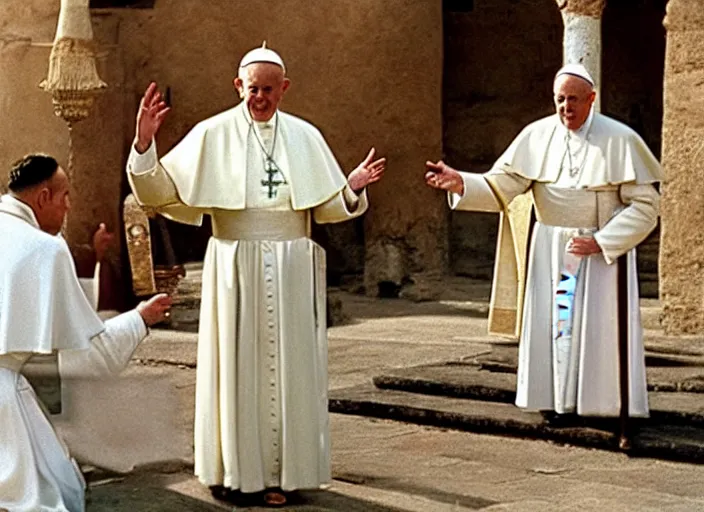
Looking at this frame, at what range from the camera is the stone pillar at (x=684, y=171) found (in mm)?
10938

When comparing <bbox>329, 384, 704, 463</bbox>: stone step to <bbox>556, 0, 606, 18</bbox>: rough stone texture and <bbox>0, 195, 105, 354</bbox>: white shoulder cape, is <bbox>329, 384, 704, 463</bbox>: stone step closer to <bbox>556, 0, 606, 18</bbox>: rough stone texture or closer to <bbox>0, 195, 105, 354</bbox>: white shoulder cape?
<bbox>0, 195, 105, 354</bbox>: white shoulder cape

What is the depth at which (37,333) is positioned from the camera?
5727 millimetres

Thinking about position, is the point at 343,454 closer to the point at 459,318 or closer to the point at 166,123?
the point at 459,318

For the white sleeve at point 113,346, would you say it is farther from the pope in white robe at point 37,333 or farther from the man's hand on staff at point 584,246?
the man's hand on staff at point 584,246

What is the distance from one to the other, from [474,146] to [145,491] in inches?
433

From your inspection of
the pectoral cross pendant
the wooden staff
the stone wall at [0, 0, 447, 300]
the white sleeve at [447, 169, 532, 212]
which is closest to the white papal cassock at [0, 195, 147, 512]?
the pectoral cross pendant

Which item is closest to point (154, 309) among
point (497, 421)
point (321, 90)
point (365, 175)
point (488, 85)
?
point (365, 175)

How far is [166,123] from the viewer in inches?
614

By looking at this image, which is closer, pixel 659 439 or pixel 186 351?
pixel 659 439

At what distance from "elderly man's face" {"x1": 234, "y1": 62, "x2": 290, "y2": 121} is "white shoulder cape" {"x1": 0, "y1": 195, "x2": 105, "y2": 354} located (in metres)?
1.35

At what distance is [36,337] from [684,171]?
632 cm

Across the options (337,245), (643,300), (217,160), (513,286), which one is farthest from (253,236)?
(337,245)

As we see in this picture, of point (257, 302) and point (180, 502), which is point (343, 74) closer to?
point (257, 302)

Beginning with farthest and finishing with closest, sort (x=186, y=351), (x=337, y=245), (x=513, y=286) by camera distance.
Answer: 1. (x=337, y=245)
2. (x=186, y=351)
3. (x=513, y=286)
